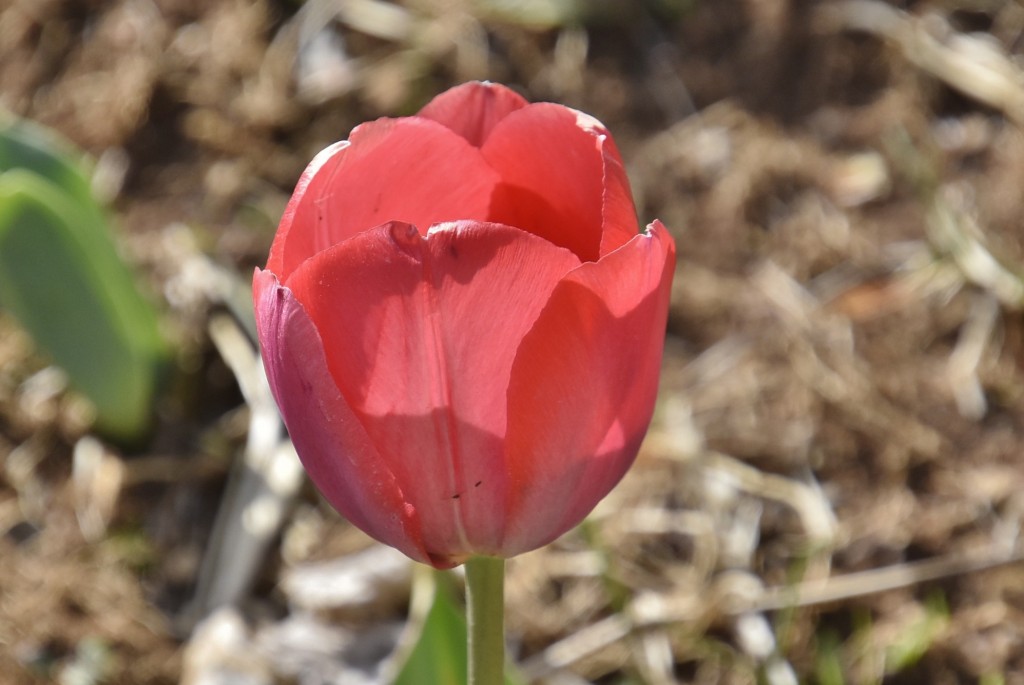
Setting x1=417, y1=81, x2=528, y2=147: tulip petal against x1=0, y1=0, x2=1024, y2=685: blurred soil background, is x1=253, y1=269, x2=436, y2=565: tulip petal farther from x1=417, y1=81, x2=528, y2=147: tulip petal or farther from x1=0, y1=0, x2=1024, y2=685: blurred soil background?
x1=0, y1=0, x2=1024, y2=685: blurred soil background

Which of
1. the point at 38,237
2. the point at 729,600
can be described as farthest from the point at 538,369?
the point at 38,237

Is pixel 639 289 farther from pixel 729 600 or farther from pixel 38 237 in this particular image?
pixel 38 237

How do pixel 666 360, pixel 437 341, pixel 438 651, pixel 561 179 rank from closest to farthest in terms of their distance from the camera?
1. pixel 437 341
2. pixel 561 179
3. pixel 438 651
4. pixel 666 360

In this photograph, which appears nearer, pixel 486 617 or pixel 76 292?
pixel 486 617

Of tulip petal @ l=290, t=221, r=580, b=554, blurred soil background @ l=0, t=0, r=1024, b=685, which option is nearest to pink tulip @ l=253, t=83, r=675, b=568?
tulip petal @ l=290, t=221, r=580, b=554

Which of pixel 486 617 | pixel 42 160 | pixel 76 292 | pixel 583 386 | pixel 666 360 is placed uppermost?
pixel 583 386

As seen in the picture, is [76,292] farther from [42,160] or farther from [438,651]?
[438,651]

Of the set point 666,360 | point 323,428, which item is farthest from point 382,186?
point 666,360

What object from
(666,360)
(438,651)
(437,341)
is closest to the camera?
(437,341)
